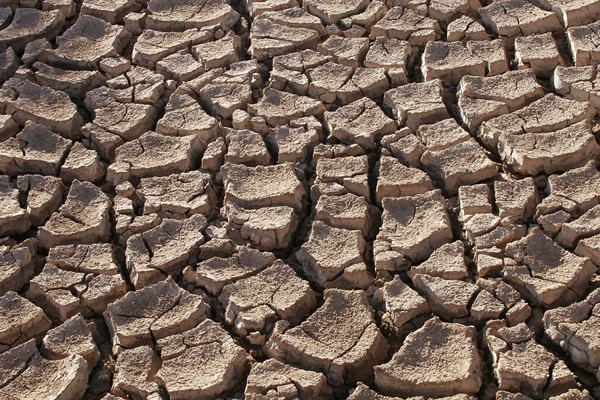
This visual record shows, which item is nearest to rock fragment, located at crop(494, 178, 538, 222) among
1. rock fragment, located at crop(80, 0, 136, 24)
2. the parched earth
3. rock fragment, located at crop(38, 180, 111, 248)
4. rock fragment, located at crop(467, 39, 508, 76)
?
the parched earth

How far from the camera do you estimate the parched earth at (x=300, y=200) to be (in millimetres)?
2740

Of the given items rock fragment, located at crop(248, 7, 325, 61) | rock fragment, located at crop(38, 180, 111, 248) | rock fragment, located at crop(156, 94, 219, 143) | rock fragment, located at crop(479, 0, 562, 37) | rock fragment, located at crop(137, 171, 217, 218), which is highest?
rock fragment, located at crop(479, 0, 562, 37)

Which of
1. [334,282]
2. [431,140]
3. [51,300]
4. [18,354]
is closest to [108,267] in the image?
[51,300]

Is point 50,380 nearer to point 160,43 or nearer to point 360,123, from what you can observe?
point 360,123

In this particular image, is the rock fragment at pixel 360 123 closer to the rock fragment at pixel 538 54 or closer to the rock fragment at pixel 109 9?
the rock fragment at pixel 538 54

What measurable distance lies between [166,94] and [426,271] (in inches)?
57.8

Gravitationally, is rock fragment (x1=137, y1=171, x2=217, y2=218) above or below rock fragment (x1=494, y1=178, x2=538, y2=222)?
below

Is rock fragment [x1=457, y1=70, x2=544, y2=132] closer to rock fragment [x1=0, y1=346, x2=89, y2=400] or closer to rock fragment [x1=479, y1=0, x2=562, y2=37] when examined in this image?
rock fragment [x1=479, y1=0, x2=562, y2=37]

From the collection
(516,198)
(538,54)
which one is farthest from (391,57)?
(516,198)

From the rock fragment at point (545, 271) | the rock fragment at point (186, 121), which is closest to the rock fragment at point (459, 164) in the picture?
the rock fragment at point (545, 271)

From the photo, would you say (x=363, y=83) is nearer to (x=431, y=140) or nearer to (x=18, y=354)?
(x=431, y=140)

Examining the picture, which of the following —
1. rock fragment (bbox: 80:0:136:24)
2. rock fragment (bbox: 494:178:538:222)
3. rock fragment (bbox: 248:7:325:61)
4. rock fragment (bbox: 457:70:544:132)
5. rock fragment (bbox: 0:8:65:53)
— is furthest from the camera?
rock fragment (bbox: 80:0:136:24)

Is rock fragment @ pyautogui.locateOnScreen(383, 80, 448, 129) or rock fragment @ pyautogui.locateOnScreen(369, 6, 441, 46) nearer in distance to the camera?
rock fragment @ pyautogui.locateOnScreen(383, 80, 448, 129)

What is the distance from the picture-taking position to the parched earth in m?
2.74
